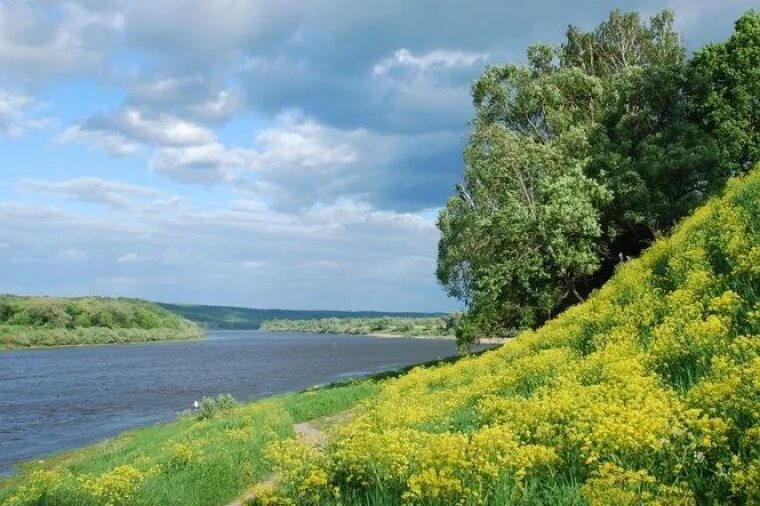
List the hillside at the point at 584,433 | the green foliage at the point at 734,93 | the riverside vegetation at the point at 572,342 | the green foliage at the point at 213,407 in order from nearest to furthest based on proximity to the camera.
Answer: the hillside at the point at 584,433 → the riverside vegetation at the point at 572,342 → the green foliage at the point at 734,93 → the green foliage at the point at 213,407

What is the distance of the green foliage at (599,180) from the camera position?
33.8 m

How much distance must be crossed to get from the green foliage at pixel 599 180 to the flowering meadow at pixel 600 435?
1880 cm

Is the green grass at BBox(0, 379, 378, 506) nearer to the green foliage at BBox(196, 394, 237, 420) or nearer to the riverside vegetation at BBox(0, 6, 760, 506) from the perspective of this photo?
the riverside vegetation at BBox(0, 6, 760, 506)

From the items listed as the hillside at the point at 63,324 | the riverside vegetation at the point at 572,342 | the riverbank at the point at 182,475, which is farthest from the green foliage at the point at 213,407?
the hillside at the point at 63,324

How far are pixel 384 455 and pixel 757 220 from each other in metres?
12.3

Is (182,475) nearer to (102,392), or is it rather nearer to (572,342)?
(572,342)

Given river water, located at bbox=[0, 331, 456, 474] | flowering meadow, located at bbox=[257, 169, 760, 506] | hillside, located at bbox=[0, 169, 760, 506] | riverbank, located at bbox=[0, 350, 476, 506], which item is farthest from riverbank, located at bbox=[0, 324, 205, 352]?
flowering meadow, located at bbox=[257, 169, 760, 506]

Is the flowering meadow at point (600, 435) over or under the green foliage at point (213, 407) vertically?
over

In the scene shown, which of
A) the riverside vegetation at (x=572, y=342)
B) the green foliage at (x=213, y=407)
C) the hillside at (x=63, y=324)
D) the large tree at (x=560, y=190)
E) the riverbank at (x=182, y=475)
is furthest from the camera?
the hillside at (x=63, y=324)

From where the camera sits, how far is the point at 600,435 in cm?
760

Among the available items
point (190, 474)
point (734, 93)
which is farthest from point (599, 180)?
point (190, 474)

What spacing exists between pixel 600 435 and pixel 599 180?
3127cm

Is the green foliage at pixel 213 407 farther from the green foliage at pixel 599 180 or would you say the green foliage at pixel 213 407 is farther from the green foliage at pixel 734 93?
the green foliage at pixel 734 93

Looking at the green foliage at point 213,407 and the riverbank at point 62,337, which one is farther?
the riverbank at point 62,337
